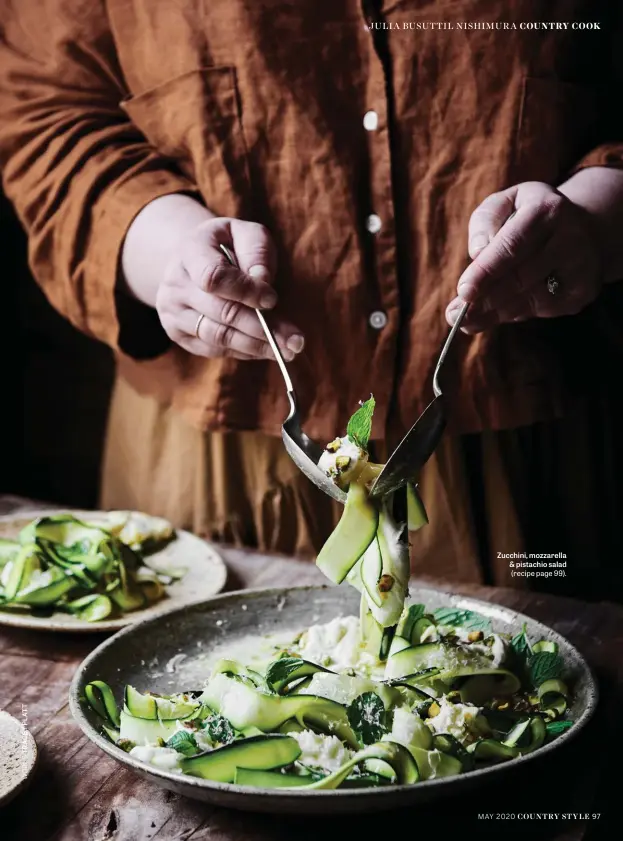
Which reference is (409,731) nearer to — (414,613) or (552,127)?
(414,613)

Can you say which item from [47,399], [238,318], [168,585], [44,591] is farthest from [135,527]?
[47,399]

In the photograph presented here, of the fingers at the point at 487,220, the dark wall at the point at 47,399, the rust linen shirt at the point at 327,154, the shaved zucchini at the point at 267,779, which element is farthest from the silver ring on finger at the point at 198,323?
the dark wall at the point at 47,399

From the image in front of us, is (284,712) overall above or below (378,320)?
below

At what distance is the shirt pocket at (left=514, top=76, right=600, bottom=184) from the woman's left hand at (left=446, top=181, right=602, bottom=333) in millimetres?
131

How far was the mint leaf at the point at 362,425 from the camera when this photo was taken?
106 cm

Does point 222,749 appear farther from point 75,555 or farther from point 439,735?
point 75,555

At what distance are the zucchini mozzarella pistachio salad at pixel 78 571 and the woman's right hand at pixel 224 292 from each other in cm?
30

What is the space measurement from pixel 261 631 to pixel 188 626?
90mm

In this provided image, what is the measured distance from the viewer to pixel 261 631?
125 cm

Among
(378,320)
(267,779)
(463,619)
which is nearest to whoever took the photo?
(267,779)

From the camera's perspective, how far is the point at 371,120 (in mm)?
1449

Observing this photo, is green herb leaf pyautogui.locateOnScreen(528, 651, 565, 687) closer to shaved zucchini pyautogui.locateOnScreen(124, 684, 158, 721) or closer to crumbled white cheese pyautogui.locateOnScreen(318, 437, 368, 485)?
crumbled white cheese pyautogui.locateOnScreen(318, 437, 368, 485)

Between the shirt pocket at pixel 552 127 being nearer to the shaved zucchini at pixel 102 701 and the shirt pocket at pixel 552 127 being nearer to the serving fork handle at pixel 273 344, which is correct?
the serving fork handle at pixel 273 344

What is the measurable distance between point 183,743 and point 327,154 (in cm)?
87
